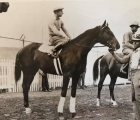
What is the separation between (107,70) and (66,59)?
1.07 feet

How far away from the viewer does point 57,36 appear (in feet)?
4.81

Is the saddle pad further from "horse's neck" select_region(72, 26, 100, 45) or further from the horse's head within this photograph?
the horse's head

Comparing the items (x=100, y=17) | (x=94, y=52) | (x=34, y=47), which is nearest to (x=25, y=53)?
(x=34, y=47)

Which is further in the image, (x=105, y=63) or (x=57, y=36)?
(x=105, y=63)

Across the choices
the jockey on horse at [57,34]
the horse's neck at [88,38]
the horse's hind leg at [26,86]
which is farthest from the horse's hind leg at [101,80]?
the horse's hind leg at [26,86]

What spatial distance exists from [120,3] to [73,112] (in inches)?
33.7

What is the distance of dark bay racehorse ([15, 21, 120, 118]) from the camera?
1472mm

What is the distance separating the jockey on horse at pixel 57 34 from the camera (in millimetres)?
1461

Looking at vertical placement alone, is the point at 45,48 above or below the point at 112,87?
above

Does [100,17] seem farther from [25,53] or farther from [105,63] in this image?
[25,53]

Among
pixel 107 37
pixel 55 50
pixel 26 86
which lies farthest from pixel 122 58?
pixel 26 86

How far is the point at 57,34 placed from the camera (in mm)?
1469

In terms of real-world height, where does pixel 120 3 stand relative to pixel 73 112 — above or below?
above

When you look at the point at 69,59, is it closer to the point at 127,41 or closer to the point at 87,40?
the point at 87,40
